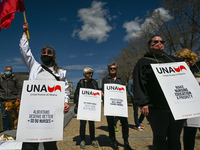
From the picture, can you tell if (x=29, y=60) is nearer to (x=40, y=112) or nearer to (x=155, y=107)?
(x=40, y=112)

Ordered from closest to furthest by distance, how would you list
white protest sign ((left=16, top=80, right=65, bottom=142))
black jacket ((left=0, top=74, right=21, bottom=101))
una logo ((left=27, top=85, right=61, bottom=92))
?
1. white protest sign ((left=16, top=80, right=65, bottom=142))
2. una logo ((left=27, top=85, right=61, bottom=92))
3. black jacket ((left=0, top=74, right=21, bottom=101))

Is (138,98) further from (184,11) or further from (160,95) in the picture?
(184,11)

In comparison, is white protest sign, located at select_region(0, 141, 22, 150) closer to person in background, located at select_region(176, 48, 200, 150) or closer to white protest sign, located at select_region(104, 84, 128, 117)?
white protest sign, located at select_region(104, 84, 128, 117)

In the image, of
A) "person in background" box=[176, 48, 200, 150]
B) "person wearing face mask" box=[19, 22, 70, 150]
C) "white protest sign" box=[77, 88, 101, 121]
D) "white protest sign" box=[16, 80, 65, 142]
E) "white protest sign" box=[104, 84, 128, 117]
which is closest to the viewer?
"white protest sign" box=[16, 80, 65, 142]

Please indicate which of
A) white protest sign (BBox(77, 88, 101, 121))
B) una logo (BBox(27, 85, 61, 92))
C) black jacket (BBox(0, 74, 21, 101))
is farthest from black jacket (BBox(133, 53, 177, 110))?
black jacket (BBox(0, 74, 21, 101))

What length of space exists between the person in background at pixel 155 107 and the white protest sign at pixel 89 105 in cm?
180

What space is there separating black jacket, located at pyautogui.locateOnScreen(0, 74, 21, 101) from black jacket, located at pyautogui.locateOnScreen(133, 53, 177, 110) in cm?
441

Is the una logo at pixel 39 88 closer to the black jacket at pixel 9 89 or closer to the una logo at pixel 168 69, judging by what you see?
the una logo at pixel 168 69

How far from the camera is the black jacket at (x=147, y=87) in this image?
2.01 meters

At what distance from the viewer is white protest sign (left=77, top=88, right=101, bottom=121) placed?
3580 millimetres

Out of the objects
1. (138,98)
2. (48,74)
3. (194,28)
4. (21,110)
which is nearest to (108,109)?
(138,98)

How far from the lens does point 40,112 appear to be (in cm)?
203

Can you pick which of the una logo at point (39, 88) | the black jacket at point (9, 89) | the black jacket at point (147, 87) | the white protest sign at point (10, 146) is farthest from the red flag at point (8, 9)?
the black jacket at point (147, 87)

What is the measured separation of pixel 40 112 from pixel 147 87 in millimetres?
1625
